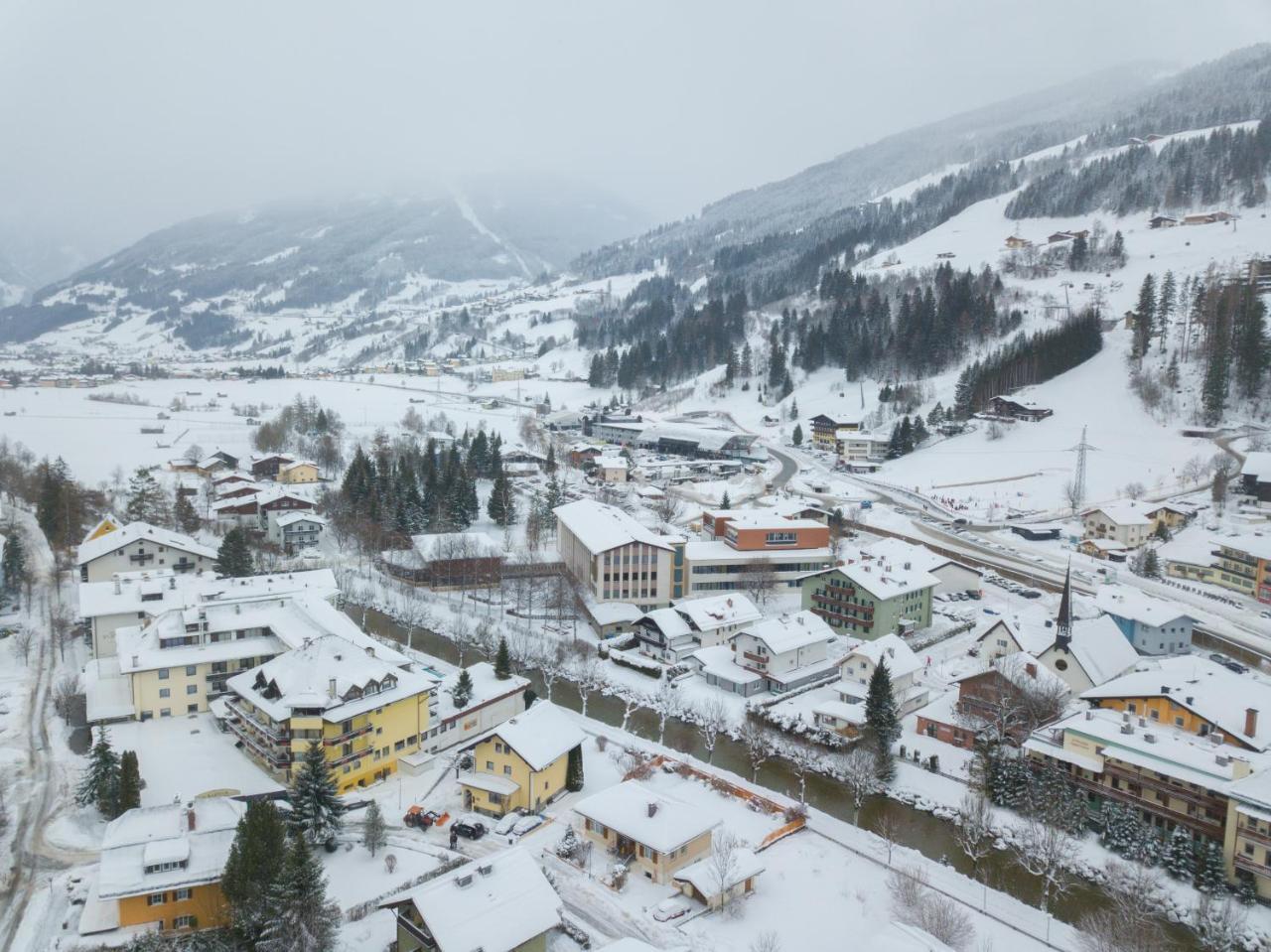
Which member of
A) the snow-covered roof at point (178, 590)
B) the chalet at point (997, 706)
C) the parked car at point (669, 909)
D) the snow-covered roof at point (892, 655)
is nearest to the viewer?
the parked car at point (669, 909)

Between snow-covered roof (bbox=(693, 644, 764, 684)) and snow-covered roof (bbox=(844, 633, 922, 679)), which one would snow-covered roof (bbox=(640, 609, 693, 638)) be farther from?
snow-covered roof (bbox=(844, 633, 922, 679))

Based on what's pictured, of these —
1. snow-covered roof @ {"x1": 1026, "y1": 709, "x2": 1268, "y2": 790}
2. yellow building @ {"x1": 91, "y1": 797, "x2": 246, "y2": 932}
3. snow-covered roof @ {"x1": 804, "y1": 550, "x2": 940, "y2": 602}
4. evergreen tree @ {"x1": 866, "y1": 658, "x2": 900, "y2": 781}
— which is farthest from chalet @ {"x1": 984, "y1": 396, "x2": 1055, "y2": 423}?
yellow building @ {"x1": 91, "y1": 797, "x2": 246, "y2": 932}

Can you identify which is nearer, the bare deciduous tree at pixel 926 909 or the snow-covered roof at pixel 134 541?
the bare deciduous tree at pixel 926 909

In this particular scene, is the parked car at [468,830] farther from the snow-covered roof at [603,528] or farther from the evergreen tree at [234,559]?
the evergreen tree at [234,559]

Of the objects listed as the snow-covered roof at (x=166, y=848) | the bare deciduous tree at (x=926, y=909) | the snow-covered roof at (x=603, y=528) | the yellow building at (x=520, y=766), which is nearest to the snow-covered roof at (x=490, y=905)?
the snow-covered roof at (x=166, y=848)

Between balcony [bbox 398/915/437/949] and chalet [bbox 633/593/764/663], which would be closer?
A: balcony [bbox 398/915/437/949]

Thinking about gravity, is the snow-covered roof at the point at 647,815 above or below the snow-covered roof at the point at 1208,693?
below

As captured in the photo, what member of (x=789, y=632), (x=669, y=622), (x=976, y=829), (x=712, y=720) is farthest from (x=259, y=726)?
(x=976, y=829)
